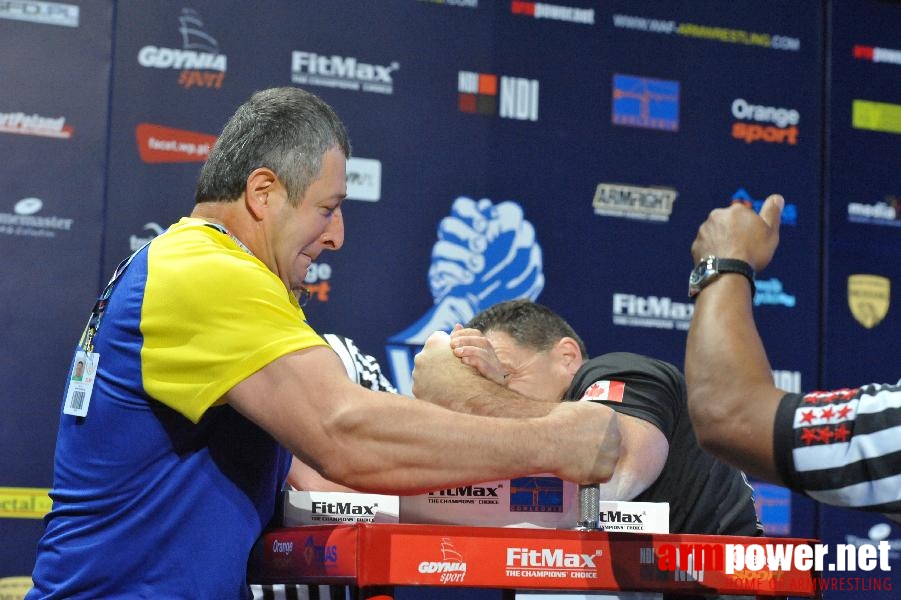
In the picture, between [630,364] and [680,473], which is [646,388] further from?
[680,473]

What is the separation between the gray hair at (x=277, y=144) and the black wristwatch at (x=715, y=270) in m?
0.74

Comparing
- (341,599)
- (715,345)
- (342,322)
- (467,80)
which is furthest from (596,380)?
(467,80)

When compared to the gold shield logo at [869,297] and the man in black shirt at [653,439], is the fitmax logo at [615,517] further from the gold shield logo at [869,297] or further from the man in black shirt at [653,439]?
the gold shield logo at [869,297]

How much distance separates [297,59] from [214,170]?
2687mm

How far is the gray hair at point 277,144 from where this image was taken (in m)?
1.87

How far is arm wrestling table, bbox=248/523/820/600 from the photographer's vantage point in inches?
55.7

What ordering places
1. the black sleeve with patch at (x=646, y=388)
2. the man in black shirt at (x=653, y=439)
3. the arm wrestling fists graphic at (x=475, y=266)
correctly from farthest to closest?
1. the arm wrestling fists graphic at (x=475, y=266)
2. the black sleeve with patch at (x=646, y=388)
3. the man in black shirt at (x=653, y=439)

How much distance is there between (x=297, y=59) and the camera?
14.7 feet

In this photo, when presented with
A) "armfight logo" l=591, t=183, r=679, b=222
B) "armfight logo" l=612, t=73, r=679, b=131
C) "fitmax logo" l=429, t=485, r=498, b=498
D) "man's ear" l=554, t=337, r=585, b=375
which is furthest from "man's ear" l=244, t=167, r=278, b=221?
"armfight logo" l=612, t=73, r=679, b=131

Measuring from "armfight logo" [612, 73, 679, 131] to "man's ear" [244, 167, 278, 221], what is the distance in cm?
325

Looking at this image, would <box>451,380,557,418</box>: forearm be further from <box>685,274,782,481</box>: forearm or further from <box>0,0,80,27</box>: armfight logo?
<box>0,0,80,27</box>: armfight logo

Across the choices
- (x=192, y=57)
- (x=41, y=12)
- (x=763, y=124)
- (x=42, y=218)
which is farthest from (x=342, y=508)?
(x=763, y=124)

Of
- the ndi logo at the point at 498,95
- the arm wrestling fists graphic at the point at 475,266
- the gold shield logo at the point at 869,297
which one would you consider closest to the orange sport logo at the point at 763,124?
the gold shield logo at the point at 869,297

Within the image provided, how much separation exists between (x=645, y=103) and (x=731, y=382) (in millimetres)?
3796
